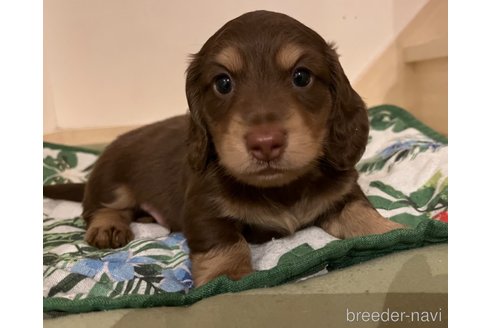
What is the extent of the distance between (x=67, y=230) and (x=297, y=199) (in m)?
1.23

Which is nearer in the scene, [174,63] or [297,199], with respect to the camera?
[297,199]

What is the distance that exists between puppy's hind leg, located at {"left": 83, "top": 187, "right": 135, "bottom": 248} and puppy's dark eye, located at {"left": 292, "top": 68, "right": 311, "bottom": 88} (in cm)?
106

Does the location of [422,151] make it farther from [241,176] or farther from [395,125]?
[241,176]

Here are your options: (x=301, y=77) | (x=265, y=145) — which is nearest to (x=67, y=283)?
(x=265, y=145)

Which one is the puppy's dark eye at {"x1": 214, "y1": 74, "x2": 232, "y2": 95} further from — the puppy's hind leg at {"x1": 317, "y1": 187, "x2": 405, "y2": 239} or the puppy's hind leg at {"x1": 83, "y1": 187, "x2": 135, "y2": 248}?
the puppy's hind leg at {"x1": 83, "y1": 187, "x2": 135, "y2": 248}

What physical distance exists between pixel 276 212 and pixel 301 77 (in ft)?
1.64

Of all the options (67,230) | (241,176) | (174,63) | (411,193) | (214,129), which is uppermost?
(174,63)

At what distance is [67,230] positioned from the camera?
2.61 metres

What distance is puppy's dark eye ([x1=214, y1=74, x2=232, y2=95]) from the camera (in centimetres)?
186

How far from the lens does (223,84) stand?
188 centimetres
